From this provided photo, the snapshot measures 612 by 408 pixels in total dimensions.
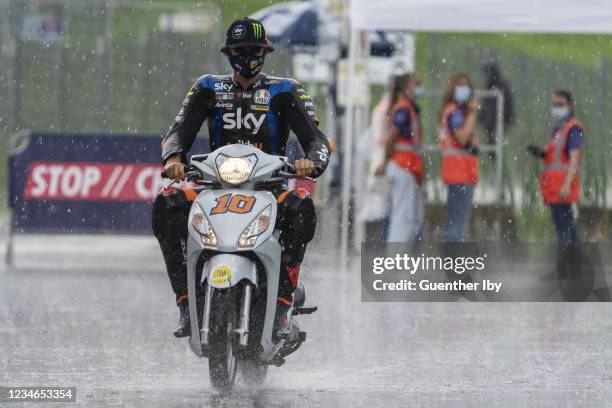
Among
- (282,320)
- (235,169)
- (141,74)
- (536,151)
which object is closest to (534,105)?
(141,74)

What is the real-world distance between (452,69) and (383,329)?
16.7 meters

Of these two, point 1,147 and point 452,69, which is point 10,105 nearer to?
point 1,147

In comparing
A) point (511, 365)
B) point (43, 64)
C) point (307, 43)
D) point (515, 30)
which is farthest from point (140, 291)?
point (43, 64)

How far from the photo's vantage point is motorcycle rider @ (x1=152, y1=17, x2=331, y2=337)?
367 inches

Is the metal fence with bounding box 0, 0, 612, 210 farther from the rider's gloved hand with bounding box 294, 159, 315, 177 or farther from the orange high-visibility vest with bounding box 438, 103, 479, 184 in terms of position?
the rider's gloved hand with bounding box 294, 159, 315, 177

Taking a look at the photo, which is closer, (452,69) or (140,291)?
(140,291)

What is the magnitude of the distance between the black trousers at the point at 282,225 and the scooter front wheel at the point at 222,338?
1.71 feet

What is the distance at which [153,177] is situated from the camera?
17.6 m

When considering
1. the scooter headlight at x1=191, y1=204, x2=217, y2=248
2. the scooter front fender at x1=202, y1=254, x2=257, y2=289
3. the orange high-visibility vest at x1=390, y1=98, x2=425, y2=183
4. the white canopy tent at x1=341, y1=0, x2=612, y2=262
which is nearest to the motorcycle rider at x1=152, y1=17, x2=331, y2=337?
the scooter headlight at x1=191, y1=204, x2=217, y2=248

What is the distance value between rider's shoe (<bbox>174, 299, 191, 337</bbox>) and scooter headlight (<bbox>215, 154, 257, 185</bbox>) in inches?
29.6

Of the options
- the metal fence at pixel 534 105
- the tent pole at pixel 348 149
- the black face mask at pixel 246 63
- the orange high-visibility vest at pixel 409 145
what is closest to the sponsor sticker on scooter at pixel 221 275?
the black face mask at pixel 246 63

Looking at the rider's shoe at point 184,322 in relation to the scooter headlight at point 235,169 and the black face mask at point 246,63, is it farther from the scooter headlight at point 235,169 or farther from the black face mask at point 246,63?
the black face mask at point 246,63

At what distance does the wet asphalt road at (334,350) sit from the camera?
919 cm

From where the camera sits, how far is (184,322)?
941 centimetres
